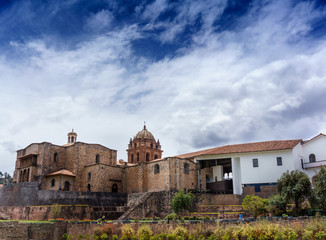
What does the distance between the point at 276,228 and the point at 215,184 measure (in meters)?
24.7

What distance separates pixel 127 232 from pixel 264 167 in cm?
2102

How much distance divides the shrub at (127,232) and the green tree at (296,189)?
12.9 meters

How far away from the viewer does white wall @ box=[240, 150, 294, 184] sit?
112ft

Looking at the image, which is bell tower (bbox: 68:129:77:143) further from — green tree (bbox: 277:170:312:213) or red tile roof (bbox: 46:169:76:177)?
green tree (bbox: 277:170:312:213)

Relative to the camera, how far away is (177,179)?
3584 centimetres

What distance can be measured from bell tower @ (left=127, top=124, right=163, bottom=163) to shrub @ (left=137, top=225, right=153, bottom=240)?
3146 centimetres

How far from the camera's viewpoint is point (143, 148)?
166ft

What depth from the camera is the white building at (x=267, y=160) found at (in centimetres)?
3412

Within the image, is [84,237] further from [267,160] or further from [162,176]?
[267,160]

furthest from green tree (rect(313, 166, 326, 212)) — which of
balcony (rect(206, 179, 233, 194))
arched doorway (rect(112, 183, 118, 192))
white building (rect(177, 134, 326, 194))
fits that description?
arched doorway (rect(112, 183, 118, 192))

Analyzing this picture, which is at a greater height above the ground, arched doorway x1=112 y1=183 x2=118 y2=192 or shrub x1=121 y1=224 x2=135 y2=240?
arched doorway x1=112 y1=183 x2=118 y2=192

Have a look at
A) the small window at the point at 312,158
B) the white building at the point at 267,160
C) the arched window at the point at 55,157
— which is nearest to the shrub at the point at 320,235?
the white building at the point at 267,160

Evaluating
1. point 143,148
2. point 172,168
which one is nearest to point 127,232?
point 172,168

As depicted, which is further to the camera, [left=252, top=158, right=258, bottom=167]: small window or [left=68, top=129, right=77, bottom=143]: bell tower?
[left=68, top=129, right=77, bottom=143]: bell tower
